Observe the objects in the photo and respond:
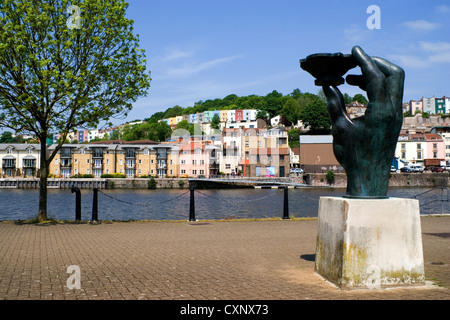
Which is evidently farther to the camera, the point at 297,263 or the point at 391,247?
the point at 297,263

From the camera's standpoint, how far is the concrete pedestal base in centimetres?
671

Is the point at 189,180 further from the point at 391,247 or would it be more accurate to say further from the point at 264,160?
the point at 391,247

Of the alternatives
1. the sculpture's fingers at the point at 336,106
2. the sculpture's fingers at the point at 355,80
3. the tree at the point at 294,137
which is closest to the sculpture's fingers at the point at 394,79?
the sculpture's fingers at the point at 355,80

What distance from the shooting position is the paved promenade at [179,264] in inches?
251

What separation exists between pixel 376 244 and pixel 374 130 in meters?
1.90

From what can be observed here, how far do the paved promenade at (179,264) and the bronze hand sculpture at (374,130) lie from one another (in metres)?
1.78

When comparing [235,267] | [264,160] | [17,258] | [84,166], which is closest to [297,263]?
[235,267]

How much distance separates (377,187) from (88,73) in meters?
13.1

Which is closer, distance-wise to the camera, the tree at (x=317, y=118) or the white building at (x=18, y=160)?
the white building at (x=18, y=160)

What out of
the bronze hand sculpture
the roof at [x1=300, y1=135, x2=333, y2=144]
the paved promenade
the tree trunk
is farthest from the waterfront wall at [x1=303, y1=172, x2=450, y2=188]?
the bronze hand sculpture

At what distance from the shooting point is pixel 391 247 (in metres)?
6.85

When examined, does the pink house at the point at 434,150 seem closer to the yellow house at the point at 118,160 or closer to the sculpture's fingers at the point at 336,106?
the yellow house at the point at 118,160

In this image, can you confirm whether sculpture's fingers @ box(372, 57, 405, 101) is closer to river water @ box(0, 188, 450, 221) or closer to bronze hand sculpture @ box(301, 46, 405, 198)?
bronze hand sculpture @ box(301, 46, 405, 198)

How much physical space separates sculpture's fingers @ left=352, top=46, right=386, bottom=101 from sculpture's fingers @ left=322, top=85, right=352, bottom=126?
1.94 feet
